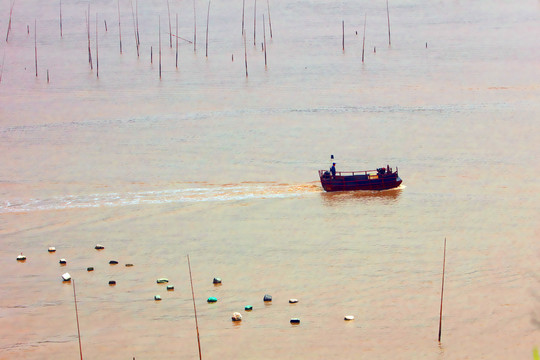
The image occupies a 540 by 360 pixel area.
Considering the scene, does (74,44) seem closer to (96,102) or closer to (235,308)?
(96,102)

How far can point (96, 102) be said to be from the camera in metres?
39.7

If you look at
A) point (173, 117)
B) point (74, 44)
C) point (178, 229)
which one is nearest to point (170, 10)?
point (74, 44)

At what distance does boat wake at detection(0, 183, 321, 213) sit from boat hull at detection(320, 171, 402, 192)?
459mm

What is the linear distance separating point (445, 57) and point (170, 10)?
66.7 feet

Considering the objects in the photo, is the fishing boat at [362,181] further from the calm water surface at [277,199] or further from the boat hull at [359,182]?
the calm water surface at [277,199]

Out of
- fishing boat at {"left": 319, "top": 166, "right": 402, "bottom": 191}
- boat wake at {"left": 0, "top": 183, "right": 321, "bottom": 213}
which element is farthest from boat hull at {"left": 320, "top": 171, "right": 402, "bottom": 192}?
boat wake at {"left": 0, "top": 183, "right": 321, "bottom": 213}

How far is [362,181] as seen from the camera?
27031 mm

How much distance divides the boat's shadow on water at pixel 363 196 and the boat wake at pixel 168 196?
23.7 inches

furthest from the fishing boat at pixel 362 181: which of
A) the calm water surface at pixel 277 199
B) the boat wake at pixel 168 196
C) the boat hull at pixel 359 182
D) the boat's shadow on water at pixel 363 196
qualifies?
the boat wake at pixel 168 196

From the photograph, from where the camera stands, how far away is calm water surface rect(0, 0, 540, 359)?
1841 cm

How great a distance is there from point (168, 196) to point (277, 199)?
302 centimetres

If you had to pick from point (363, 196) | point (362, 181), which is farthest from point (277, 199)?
point (362, 181)

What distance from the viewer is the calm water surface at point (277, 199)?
18.4m

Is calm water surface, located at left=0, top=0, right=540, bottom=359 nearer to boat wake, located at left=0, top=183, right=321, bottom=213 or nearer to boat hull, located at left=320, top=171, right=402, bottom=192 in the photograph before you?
boat wake, located at left=0, top=183, right=321, bottom=213
